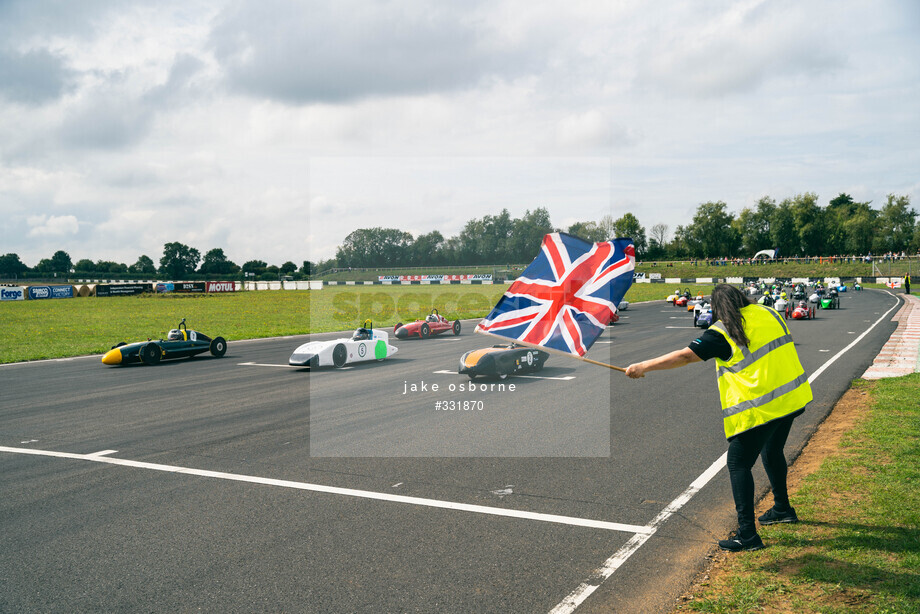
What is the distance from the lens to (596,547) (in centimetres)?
512

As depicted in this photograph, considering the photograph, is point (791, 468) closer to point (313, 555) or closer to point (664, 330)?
point (313, 555)

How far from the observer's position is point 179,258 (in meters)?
135

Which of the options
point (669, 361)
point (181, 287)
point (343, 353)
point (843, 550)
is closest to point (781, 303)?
point (343, 353)

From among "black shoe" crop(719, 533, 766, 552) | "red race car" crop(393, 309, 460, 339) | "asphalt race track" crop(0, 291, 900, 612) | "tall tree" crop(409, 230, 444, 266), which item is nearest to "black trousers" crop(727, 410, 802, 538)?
"black shoe" crop(719, 533, 766, 552)

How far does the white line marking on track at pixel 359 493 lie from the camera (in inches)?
221

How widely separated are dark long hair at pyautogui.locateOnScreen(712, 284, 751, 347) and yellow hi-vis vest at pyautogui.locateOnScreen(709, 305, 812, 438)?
0.13ft

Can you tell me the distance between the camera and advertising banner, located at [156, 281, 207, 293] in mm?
66188

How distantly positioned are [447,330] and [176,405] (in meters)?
13.4

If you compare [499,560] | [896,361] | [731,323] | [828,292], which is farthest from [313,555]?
[828,292]

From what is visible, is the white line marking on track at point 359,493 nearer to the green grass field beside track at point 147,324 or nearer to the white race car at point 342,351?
the white race car at point 342,351

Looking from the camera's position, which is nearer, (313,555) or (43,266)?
(313,555)

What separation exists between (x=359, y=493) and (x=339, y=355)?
951 cm

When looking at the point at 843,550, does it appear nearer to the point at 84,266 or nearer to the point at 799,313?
the point at 799,313

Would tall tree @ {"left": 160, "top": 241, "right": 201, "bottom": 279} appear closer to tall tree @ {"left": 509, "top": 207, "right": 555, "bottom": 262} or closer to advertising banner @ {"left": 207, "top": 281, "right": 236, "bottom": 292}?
advertising banner @ {"left": 207, "top": 281, "right": 236, "bottom": 292}
